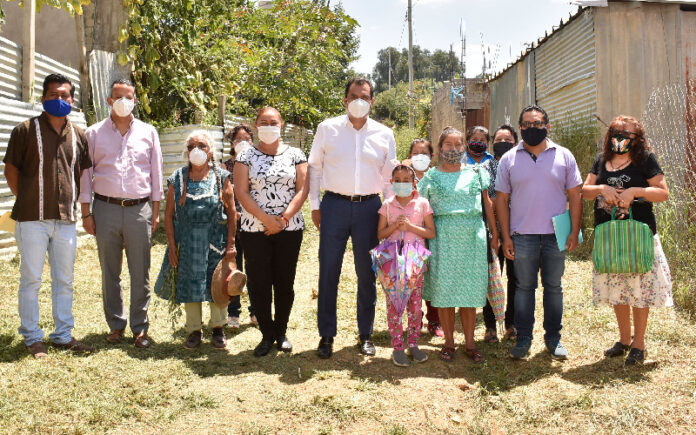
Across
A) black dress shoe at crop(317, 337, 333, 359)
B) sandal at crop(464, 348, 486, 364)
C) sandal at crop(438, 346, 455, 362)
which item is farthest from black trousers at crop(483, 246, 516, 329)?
black dress shoe at crop(317, 337, 333, 359)

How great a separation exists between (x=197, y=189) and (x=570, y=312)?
3.71 m

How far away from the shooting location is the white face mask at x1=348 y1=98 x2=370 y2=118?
4.22 meters

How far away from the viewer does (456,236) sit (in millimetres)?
4203

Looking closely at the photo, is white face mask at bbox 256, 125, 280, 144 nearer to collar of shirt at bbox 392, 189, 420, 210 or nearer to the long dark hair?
collar of shirt at bbox 392, 189, 420, 210

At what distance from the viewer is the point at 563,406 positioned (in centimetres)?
351

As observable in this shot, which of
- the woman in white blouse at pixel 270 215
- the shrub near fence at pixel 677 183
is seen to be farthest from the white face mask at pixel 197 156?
the shrub near fence at pixel 677 183

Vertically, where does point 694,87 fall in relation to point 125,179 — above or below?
above

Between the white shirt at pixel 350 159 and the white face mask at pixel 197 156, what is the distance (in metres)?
0.82

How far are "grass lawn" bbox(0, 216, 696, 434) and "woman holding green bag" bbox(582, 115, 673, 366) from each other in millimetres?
433

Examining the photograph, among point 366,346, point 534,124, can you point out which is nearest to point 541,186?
point 534,124

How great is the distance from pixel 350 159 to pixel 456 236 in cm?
96

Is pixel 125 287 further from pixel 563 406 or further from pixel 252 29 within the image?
pixel 252 29

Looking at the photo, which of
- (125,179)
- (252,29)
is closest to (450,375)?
(125,179)

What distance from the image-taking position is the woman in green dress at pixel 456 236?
4.18 metres
